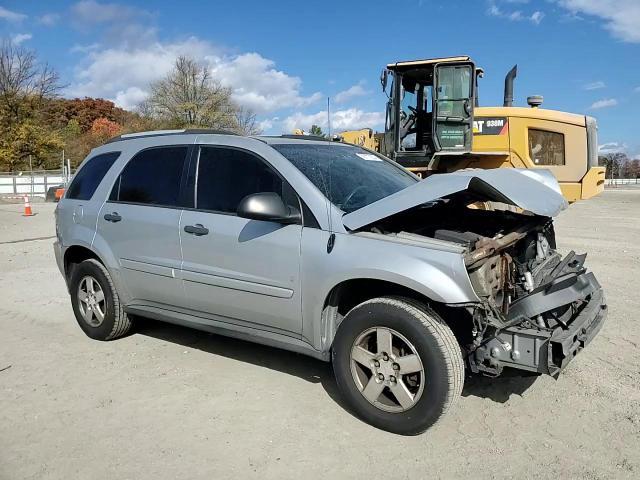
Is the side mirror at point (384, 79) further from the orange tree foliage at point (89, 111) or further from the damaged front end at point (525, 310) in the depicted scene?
the orange tree foliage at point (89, 111)

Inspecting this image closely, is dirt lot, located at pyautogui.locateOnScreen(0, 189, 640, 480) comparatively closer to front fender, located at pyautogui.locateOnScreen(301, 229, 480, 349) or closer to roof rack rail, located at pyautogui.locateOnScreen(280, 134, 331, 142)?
front fender, located at pyautogui.locateOnScreen(301, 229, 480, 349)

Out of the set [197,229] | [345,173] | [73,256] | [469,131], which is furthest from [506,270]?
[469,131]

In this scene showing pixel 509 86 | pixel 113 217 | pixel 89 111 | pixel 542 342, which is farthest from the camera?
pixel 89 111

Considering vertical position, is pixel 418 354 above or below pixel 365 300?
below

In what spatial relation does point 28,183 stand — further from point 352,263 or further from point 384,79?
point 352,263

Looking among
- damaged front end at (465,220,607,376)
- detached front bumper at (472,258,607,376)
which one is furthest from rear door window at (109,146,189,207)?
detached front bumper at (472,258,607,376)

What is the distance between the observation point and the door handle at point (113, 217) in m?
4.91

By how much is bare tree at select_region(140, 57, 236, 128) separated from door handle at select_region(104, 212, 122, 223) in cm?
3925

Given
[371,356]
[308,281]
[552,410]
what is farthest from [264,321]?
[552,410]

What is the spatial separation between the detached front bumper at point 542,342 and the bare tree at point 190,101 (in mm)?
41372

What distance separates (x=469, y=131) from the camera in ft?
32.8

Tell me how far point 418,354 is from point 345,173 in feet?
5.24

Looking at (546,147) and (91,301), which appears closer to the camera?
(91,301)

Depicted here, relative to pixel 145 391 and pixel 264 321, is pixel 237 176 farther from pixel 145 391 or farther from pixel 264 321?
pixel 145 391
